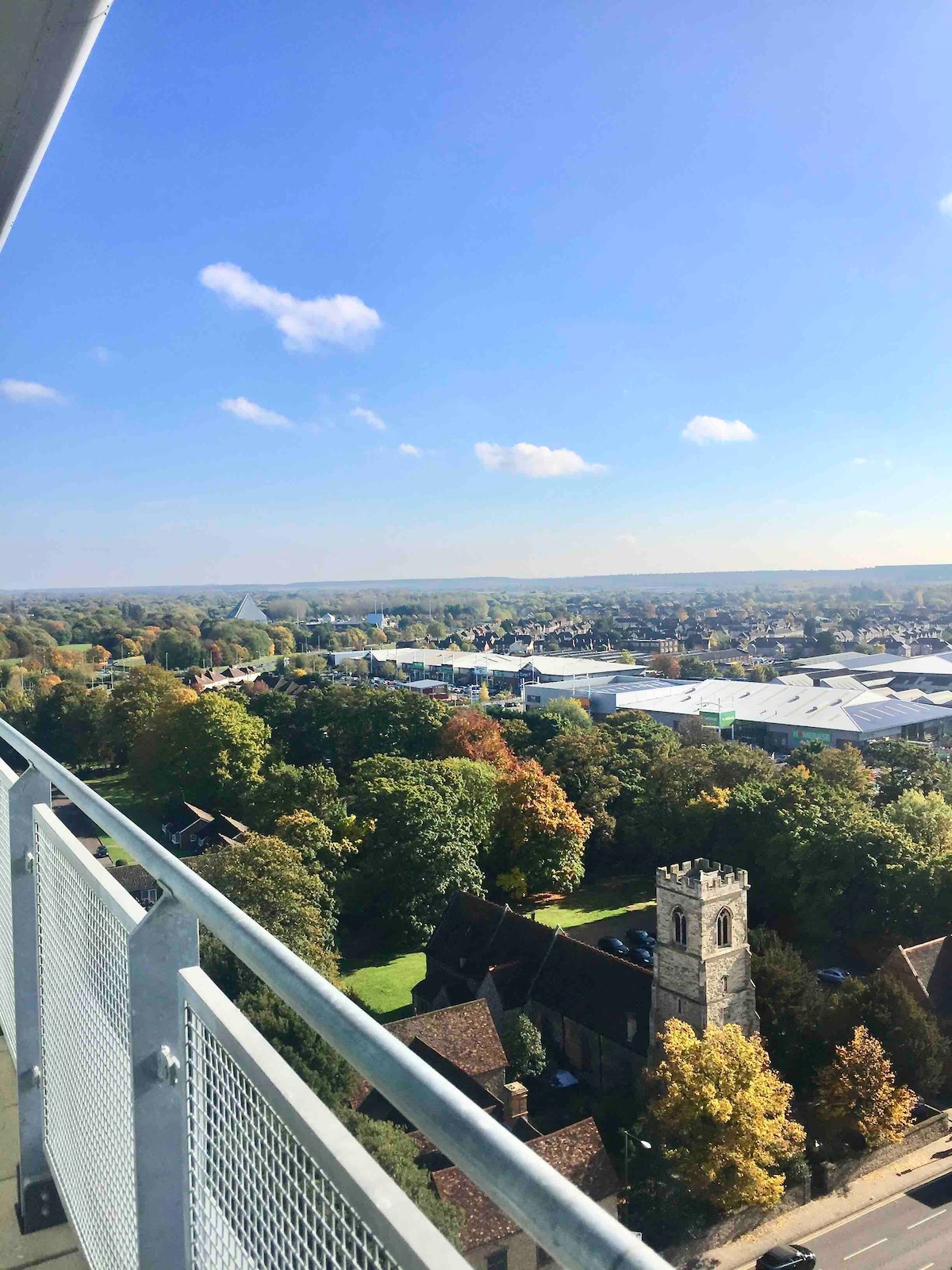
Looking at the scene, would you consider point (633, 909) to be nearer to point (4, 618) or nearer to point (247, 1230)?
point (247, 1230)

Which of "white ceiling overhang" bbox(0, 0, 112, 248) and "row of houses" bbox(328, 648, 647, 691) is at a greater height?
"white ceiling overhang" bbox(0, 0, 112, 248)

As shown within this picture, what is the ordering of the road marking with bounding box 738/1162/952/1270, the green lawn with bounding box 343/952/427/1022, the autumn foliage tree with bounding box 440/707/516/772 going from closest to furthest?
the road marking with bounding box 738/1162/952/1270, the green lawn with bounding box 343/952/427/1022, the autumn foliage tree with bounding box 440/707/516/772

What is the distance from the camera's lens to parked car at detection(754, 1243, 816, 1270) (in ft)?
27.8

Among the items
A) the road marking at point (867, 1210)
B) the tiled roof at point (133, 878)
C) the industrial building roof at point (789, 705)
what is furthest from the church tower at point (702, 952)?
the industrial building roof at point (789, 705)

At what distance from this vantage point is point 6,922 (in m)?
2.16

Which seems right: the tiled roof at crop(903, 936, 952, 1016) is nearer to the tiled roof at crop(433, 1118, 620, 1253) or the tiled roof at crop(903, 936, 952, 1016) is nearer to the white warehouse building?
the tiled roof at crop(433, 1118, 620, 1253)

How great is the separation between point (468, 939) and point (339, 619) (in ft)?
243

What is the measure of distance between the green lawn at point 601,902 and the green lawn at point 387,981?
9.51ft

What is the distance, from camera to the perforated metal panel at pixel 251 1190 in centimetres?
76

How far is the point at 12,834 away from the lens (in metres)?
1.96

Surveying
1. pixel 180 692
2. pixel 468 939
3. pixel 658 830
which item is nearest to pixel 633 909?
pixel 658 830

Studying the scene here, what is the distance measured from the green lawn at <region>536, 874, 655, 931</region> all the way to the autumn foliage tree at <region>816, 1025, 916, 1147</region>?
6.75 meters

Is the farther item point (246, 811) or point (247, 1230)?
point (246, 811)

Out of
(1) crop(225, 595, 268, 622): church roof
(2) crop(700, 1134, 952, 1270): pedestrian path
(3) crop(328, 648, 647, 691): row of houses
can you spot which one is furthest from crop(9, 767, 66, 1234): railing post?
(1) crop(225, 595, 268, 622): church roof
